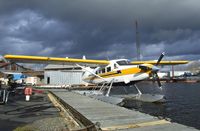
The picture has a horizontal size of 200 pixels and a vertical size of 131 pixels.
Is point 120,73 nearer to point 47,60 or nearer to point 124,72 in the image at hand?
point 124,72

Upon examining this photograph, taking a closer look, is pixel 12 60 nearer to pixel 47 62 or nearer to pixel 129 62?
pixel 47 62

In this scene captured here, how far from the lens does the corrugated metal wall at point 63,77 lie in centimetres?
6356

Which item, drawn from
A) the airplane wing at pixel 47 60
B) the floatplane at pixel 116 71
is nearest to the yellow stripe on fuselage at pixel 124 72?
the floatplane at pixel 116 71

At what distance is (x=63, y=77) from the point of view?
6525 centimetres

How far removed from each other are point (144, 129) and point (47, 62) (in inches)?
698

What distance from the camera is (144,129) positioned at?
7.00 m

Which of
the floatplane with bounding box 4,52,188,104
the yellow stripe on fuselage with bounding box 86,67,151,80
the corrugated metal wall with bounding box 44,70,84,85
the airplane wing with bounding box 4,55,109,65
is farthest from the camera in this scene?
the corrugated metal wall with bounding box 44,70,84,85

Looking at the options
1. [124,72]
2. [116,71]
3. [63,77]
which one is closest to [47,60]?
[116,71]

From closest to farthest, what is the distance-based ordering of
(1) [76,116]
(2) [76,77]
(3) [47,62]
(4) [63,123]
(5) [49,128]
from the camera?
(5) [49,128], (4) [63,123], (1) [76,116], (3) [47,62], (2) [76,77]

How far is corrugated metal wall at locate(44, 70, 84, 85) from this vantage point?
2502 inches

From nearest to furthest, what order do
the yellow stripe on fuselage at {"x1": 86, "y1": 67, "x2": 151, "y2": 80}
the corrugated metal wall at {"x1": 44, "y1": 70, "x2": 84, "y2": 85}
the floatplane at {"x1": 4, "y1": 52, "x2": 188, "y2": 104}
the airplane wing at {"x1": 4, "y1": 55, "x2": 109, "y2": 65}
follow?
1. the floatplane at {"x1": 4, "y1": 52, "x2": 188, "y2": 104}
2. the yellow stripe on fuselage at {"x1": 86, "y1": 67, "x2": 151, "y2": 80}
3. the airplane wing at {"x1": 4, "y1": 55, "x2": 109, "y2": 65}
4. the corrugated metal wall at {"x1": 44, "y1": 70, "x2": 84, "y2": 85}

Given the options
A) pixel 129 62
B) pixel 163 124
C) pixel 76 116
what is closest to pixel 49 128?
pixel 76 116

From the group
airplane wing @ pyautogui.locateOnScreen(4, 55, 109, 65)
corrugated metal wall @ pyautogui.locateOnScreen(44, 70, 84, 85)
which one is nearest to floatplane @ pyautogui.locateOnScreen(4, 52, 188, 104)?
airplane wing @ pyautogui.locateOnScreen(4, 55, 109, 65)

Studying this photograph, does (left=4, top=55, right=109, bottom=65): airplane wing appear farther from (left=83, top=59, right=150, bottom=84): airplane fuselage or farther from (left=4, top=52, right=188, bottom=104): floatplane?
(left=83, top=59, right=150, bottom=84): airplane fuselage
